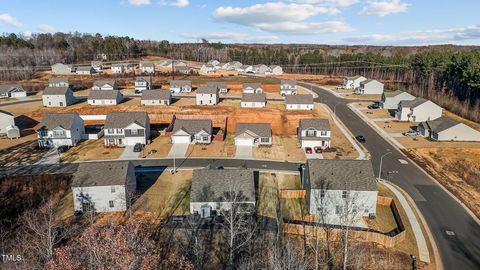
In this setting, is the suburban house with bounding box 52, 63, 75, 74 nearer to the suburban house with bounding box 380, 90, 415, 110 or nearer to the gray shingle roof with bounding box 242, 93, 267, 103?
the gray shingle roof with bounding box 242, 93, 267, 103

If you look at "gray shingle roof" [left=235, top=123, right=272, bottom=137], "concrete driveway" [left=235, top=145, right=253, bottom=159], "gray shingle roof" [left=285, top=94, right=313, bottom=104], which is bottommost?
"concrete driveway" [left=235, top=145, right=253, bottom=159]

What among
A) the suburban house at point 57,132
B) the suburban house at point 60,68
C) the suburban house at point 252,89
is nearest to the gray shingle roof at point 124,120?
the suburban house at point 57,132

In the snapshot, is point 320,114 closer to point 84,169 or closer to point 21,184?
point 84,169

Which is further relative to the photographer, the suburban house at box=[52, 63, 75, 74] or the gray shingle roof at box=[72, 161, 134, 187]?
the suburban house at box=[52, 63, 75, 74]

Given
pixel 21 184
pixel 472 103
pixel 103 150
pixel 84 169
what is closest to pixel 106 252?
pixel 84 169

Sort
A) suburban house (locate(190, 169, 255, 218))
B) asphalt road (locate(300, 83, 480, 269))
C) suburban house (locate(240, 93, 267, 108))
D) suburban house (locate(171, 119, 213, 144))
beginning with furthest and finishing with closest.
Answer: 1. suburban house (locate(240, 93, 267, 108))
2. suburban house (locate(171, 119, 213, 144))
3. suburban house (locate(190, 169, 255, 218))
4. asphalt road (locate(300, 83, 480, 269))

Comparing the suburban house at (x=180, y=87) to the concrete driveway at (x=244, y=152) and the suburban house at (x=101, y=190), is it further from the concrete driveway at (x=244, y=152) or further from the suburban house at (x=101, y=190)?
the suburban house at (x=101, y=190)

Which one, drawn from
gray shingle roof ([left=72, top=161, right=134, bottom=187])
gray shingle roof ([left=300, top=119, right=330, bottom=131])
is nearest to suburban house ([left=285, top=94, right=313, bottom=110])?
gray shingle roof ([left=300, top=119, right=330, bottom=131])
